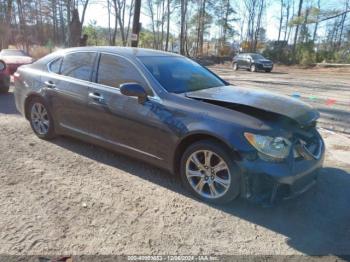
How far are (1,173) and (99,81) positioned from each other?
1688 mm

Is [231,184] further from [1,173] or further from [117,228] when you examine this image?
[1,173]

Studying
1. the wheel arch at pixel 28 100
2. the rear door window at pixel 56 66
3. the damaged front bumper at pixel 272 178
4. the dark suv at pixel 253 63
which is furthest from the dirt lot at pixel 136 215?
the dark suv at pixel 253 63

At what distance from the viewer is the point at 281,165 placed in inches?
133

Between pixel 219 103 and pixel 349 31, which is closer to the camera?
pixel 219 103

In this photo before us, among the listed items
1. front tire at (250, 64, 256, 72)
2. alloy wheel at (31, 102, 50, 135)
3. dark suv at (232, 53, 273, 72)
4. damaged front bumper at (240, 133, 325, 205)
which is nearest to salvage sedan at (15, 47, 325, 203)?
damaged front bumper at (240, 133, 325, 205)

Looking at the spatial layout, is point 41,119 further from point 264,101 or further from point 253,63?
→ point 253,63

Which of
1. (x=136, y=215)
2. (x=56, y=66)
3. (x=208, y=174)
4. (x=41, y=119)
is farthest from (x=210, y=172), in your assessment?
(x=41, y=119)

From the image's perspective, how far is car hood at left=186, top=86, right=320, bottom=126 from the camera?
12.4 ft

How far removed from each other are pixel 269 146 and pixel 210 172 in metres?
0.72

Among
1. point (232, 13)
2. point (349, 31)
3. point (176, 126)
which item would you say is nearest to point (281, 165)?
point (176, 126)

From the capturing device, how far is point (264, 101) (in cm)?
405

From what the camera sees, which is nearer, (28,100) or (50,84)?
(50,84)

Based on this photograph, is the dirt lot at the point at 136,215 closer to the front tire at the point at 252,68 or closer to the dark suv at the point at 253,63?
the dark suv at the point at 253,63

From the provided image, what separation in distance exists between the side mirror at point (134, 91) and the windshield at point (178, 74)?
269mm
